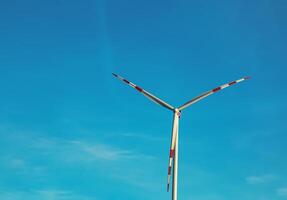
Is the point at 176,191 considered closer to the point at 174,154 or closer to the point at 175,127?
the point at 174,154

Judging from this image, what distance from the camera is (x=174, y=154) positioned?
86750 mm

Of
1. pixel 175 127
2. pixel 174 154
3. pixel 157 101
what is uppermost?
pixel 157 101

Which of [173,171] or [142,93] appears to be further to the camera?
[142,93]

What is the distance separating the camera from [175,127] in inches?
3509

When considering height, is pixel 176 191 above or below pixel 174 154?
below

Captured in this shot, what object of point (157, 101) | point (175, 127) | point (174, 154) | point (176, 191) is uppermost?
point (157, 101)

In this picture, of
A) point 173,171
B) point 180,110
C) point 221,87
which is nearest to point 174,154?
point 173,171

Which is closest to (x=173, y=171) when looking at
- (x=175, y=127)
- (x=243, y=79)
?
(x=175, y=127)

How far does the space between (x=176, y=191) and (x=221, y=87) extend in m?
24.9

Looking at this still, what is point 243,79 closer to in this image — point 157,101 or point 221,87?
point 221,87

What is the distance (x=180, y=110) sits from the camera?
304ft

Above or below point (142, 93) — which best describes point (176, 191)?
below

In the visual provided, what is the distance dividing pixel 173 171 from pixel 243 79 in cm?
2545

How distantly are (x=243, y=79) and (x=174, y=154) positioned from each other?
22361 mm
